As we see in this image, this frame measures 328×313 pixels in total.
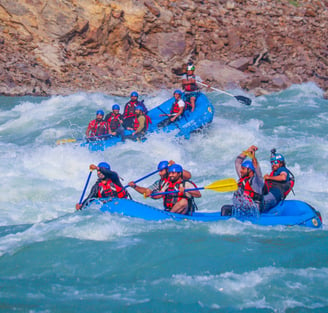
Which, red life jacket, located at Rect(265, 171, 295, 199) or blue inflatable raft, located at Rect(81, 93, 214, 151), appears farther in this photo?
blue inflatable raft, located at Rect(81, 93, 214, 151)

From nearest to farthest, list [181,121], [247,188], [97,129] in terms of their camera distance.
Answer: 1. [247,188]
2. [97,129]
3. [181,121]

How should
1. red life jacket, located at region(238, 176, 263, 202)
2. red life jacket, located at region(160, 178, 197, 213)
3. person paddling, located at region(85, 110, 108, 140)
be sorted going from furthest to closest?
person paddling, located at region(85, 110, 108, 140), red life jacket, located at region(160, 178, 197, 213), red life jacket, located at region(238, 176, 263, 202)

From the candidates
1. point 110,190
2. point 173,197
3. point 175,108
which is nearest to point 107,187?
point 110,190

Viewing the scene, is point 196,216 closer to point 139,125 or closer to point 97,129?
point 139,125

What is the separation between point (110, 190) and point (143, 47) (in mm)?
12054

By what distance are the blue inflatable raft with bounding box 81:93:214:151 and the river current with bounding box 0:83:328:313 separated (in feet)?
0.61

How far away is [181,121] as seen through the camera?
1207 centimetres

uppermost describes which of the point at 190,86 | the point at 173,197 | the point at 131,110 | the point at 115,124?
the point at 190,86

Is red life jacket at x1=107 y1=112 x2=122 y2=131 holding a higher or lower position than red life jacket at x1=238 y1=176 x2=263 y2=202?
higher

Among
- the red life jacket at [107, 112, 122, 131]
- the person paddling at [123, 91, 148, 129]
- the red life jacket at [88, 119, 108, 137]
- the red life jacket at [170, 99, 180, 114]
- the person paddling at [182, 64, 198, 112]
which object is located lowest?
the red life jacket at [88, 119, 108, 137]

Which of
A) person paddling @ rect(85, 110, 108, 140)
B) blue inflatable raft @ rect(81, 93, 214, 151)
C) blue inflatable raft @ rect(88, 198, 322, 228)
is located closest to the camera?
blue inflatable raft @ rect(88, 198, 322, 228)

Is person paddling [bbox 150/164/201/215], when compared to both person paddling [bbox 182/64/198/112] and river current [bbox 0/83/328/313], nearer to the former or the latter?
river current [bbox 0/83/328/313]

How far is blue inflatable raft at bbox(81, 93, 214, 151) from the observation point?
1122 cm

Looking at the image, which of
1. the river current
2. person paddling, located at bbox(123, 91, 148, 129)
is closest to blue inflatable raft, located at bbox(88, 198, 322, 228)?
the river current
